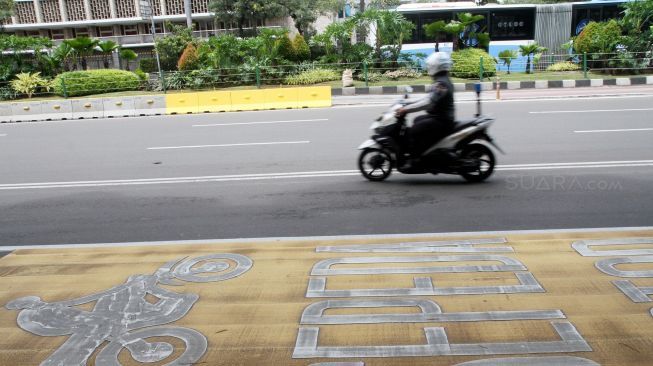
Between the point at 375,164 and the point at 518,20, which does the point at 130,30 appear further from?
the point at 375,164

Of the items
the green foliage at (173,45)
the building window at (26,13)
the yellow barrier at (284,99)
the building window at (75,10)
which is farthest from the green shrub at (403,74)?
the building window at (26,13)

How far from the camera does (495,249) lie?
4.27 meters

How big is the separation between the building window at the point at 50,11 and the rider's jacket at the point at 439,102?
1975 inches

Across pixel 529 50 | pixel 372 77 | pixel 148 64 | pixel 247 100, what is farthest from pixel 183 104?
pixel 148 64

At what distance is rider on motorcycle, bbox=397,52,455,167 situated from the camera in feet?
21.4

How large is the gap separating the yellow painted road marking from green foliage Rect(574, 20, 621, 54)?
19169 mm

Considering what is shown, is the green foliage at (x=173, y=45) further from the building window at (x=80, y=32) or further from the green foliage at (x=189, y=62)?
the building window at (x=80, y=32)

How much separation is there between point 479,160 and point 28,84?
67.9ft

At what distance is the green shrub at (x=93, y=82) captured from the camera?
2095 cm

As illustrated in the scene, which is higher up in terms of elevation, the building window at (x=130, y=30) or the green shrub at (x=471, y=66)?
the building window at (x=130, y=30)

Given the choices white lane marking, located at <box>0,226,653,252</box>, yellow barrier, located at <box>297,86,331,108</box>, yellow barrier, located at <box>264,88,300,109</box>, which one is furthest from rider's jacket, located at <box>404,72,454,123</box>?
yellow barrier, located at <box>264,88,300,109</box>

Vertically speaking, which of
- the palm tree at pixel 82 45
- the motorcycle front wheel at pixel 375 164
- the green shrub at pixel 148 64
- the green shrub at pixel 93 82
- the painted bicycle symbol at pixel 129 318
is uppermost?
the palm tree at pixel 82 45

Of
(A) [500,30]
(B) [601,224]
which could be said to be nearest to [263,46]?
(A) [500,30]

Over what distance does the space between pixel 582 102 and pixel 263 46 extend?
42.7 ft
